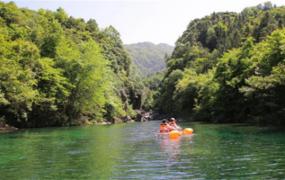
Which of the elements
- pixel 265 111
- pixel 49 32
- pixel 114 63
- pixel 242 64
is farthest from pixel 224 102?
pixel 114 63

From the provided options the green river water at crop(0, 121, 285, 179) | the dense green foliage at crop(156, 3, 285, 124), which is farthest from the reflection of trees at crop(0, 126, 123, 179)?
the dense green foliage at crop(156, 3, 285, 124)

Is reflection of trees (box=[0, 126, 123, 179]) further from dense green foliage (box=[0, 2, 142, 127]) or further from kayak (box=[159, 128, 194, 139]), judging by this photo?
dense green foliage (box=[0, 2, 142, 127])

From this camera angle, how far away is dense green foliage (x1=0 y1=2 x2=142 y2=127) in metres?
65.0

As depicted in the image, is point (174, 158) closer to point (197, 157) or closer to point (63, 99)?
point (197, 157)

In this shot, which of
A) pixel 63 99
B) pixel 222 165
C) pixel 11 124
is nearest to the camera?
pixel 222 165

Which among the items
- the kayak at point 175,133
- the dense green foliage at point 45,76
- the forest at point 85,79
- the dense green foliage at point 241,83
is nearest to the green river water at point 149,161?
the kayak at point 175,133

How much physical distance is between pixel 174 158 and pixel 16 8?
77.7 m

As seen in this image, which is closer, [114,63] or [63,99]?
[63,99]

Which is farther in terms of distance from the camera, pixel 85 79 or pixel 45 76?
pixel 85 79

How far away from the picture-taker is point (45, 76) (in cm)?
7481

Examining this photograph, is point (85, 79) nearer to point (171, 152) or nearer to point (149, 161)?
point (171, 152)

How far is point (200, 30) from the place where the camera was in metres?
190

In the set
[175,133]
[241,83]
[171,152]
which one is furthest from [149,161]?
[241,83]

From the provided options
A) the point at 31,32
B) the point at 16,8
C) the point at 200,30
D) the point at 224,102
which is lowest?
the point at 224,102
